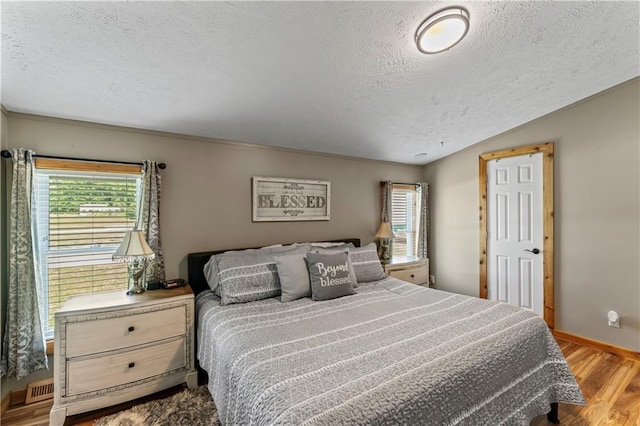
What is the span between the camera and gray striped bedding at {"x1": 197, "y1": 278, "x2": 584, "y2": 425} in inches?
43.0

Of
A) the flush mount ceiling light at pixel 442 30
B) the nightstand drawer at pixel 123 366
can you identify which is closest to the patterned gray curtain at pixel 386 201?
the flush mount ceiling light at pixel 442 30

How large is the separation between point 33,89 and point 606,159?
477 centimetres

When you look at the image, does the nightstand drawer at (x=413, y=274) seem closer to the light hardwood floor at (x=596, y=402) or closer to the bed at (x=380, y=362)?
the bed at (x=380, y=362)

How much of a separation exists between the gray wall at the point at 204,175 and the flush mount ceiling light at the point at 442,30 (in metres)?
1.86

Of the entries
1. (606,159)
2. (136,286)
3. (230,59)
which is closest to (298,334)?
(136,286)

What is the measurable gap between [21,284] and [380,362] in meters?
2.43

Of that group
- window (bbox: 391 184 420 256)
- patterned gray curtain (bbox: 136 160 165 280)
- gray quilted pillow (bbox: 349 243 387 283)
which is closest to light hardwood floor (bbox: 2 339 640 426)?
patterned gray curtain (bbox: 136 160 165 280)

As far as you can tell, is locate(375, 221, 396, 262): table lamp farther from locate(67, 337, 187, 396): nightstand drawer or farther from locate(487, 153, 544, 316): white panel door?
locate(67, 337, 187, 396): nightstand drawer

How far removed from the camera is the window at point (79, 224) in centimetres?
210

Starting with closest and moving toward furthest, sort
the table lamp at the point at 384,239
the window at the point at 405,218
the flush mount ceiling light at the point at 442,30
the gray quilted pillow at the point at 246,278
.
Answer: the flush mount ceiling light at the point at 442,30 < the gray quilted pillow at the point at 246,278 < the table lamp at the point at 384,239 < the window at the point at 405,218

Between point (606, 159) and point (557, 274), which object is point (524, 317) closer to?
point (557, 274)

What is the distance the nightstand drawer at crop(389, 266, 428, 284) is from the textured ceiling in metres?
1.75

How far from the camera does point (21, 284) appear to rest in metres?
1.92

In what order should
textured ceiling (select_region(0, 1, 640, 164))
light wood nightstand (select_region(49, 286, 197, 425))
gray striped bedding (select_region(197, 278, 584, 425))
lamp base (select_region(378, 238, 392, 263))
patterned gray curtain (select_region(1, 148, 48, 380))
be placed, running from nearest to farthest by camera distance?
gray striped bedding (select_region(197, 278, 584, 425)), textured ceiling (select_region(0, 1, 640, 164)), light wood nightstand (select_region(49, 286, 197, 425)), patterned gray curtain (select_region(1, 148, 48, 380)), lamp base (select_region(378, 238, 392, 263))
